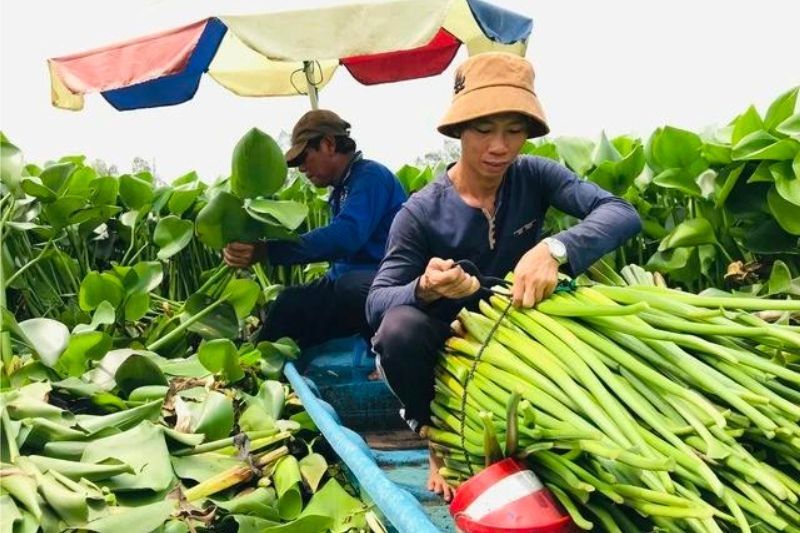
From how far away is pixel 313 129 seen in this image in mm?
3254

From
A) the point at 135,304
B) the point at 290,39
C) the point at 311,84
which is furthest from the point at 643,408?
the point at 311,84

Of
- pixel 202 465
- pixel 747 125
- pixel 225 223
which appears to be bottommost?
pixel 202 465

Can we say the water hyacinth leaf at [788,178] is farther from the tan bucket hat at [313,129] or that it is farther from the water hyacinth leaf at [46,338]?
the water hyacinth leaf at [46,338]

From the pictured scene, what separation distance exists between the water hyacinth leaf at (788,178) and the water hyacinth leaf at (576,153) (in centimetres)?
88

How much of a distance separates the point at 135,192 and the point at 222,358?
4.78 feet

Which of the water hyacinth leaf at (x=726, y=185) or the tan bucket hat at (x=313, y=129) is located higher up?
the tan bucket hat at (x=313, y=129)

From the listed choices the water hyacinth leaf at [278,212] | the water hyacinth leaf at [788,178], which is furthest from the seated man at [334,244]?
the water hyacinth leaf at [788,178]

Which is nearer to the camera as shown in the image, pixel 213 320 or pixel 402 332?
pixel 402 332

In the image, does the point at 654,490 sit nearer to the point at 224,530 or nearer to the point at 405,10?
the point at 224,530

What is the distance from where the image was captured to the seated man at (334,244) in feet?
10.4

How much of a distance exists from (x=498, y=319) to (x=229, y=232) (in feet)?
5.54

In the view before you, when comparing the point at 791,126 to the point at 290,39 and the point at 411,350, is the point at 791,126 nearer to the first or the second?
the point at 411,350

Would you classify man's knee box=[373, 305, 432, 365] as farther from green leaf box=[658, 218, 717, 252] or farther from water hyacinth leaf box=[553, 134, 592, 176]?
water hyacinth leaf box=[553, 134, 592, 176]

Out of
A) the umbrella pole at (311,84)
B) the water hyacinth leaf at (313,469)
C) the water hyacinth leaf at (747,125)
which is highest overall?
the umbrella pole at (311,84)
